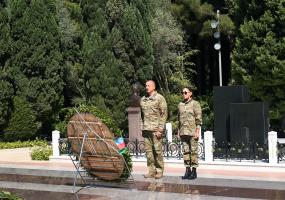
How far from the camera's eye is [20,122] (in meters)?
24.2

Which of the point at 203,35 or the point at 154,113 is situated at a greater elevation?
the point at 203,35

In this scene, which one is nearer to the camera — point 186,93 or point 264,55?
point 186,93

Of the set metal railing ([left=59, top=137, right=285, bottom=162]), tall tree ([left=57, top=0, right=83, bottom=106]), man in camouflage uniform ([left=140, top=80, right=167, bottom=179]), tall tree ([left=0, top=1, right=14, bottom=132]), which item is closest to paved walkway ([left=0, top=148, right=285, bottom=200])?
metal railing ([left=59, top=137, right=285, bottom=162])

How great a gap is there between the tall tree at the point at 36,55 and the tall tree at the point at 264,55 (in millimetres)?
8623

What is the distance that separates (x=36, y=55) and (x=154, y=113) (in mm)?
15654

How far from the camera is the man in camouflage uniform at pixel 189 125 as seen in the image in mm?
10438

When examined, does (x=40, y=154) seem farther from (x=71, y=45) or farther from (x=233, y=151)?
(x=71, y=45)

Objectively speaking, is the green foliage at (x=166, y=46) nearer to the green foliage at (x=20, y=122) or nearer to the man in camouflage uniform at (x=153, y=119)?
the green foliage at (x=20, y=122)

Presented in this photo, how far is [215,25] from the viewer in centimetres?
2503

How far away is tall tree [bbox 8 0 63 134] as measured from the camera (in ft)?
81.5

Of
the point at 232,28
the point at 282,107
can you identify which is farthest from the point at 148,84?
the point at 232,28

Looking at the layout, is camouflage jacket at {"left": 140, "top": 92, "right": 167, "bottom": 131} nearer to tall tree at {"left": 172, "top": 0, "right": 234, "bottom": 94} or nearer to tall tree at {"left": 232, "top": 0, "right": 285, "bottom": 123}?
tall tree at {"left": 232, "top": 0, "right": 285, "bottom": 123}

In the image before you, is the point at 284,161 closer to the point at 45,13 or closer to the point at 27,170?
the point at 27,170

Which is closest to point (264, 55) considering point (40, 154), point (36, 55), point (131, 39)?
point (131, 39)
